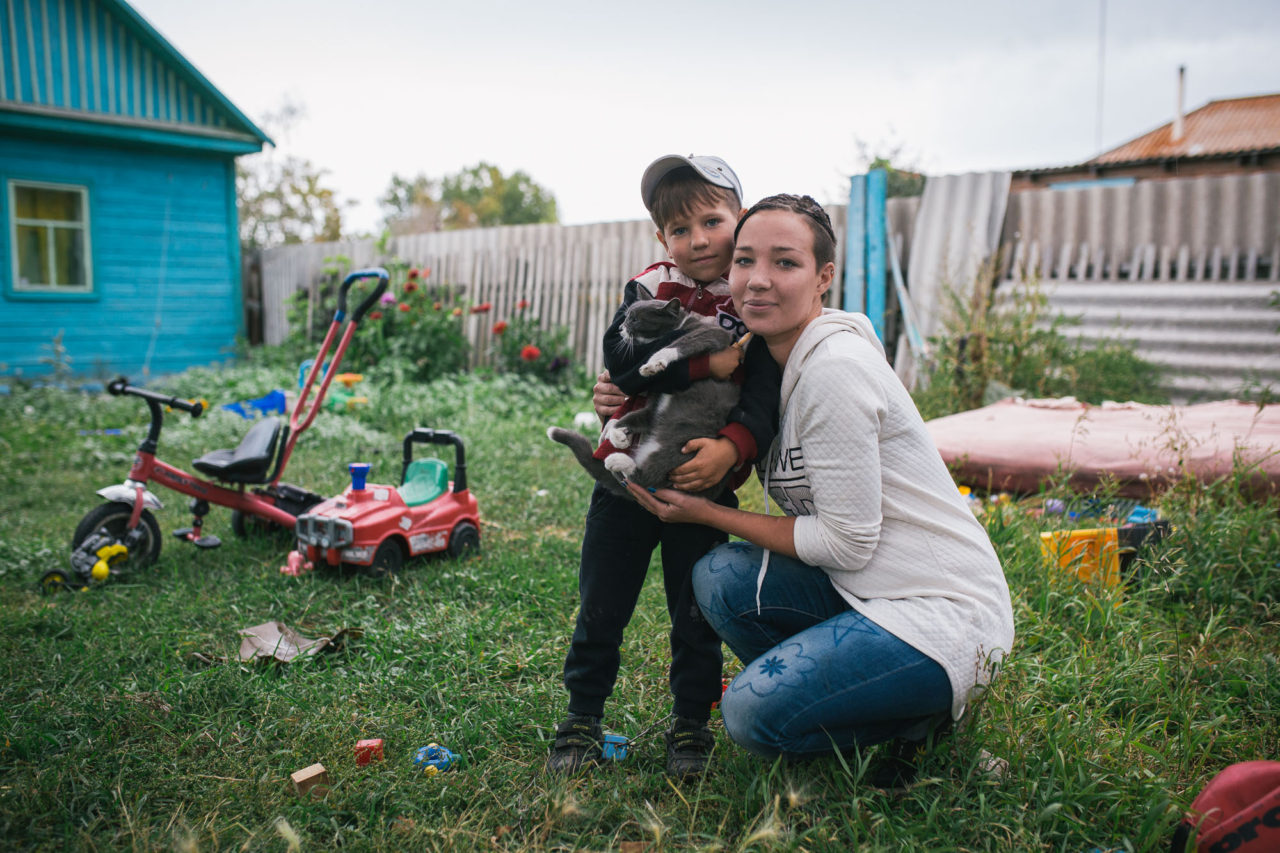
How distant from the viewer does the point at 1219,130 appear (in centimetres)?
2356

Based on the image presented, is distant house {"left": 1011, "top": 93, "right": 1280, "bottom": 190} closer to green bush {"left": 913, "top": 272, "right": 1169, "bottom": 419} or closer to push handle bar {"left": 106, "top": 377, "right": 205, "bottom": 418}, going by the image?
green bush {"left": 913, "top": 272, "right": 1169, "bottom": 419}

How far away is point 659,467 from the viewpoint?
1936 mm

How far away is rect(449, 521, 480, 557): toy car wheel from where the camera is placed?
3.79 m

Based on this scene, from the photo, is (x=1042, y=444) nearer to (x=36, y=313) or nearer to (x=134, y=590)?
(x=134, y=590)

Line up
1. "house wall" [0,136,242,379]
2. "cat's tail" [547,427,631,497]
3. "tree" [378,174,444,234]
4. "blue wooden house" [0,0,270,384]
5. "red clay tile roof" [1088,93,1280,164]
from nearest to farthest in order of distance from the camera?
"cat's tail" [547,427,631,497] < "blue wooden house" [0,0,270,384] < "house wall" [0,136,242,379] < "red clay tile roof" [1088,93,1280,164] < "tree" [378,174,444,234]

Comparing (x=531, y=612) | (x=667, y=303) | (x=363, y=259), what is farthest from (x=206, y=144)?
(x=667, y=303)

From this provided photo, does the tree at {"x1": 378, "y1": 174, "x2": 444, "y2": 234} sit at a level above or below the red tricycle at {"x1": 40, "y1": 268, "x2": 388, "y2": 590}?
above

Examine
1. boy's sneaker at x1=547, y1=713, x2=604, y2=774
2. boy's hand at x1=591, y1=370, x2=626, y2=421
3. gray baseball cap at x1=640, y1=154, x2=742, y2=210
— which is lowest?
boy's sneaker at x1=547, y1=713, x2=604, y2=774

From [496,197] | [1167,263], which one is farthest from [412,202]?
[1167,263]

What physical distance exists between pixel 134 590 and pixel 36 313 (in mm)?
8953

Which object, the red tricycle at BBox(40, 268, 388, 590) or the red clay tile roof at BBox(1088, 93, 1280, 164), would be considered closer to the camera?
the red tricycle at BBox(40, 268, 388, 590)

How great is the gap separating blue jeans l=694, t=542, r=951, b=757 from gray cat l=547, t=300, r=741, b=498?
0.28 meters

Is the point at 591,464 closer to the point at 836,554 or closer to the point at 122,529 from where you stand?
the point at 836,554

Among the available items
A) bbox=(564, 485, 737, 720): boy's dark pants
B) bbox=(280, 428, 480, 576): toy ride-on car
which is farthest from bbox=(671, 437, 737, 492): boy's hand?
bbox=(280, 428, 480, 576): toy ride-on car
